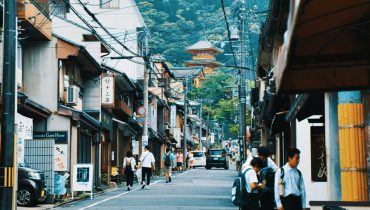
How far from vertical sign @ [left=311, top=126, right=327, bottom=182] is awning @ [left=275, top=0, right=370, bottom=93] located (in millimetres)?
8862

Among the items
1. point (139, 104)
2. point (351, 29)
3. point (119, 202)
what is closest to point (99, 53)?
point (119, 202)

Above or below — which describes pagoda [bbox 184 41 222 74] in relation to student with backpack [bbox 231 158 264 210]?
above

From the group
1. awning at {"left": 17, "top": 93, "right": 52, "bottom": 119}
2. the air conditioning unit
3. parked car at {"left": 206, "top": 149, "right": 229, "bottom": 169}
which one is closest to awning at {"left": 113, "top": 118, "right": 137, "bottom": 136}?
the air conditioning unit

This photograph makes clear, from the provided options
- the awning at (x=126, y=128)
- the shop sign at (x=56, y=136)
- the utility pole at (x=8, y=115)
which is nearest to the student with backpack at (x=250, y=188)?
the utility pole at (x=8, y=115)

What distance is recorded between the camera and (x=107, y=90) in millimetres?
36062

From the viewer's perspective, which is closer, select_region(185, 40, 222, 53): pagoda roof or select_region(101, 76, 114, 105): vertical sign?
select_region(101, 76, 114, 105): vertical sign

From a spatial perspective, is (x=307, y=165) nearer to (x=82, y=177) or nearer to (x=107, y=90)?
(x=82, y=177)

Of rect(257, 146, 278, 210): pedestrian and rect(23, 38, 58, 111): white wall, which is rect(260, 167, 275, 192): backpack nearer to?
rect(257, 146, 278, 210): pedestrian

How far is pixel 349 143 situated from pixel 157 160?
179ft

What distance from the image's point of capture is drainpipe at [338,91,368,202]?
9.80 m

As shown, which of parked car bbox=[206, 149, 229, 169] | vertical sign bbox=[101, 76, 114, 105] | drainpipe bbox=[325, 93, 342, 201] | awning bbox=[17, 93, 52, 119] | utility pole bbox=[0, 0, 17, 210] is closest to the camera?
drainpipe bbox=[325, 93, 342, 201]

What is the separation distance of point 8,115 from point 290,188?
21.5 feet

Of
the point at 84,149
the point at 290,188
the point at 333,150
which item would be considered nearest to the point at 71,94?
the point at 84,149

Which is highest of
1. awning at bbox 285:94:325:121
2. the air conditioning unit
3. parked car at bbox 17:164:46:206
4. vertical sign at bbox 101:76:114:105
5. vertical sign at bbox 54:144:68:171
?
vertical sign at bbox 101:76:114:105
